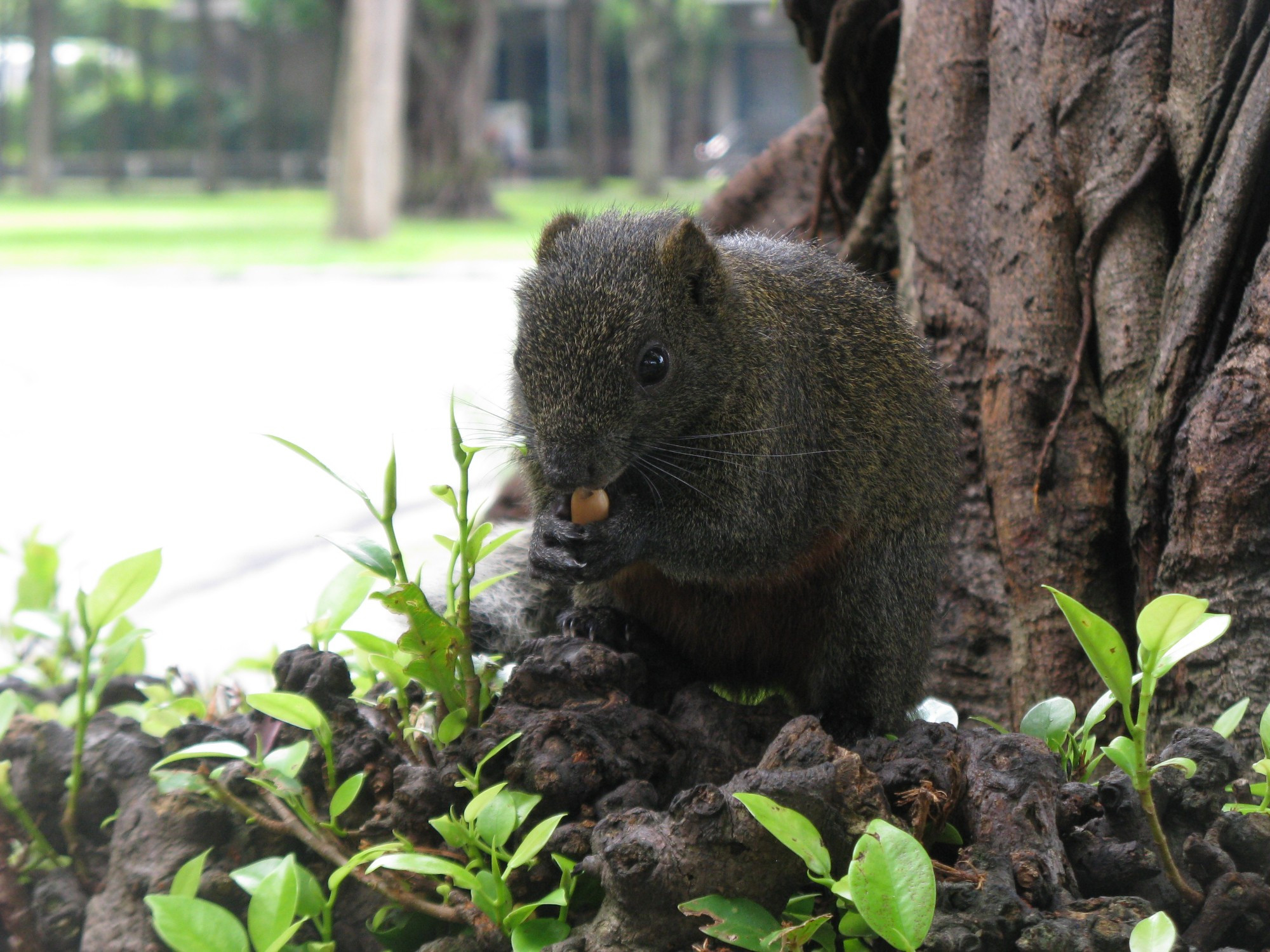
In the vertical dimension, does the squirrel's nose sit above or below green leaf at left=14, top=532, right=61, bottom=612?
above

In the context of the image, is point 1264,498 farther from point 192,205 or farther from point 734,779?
point 192,205

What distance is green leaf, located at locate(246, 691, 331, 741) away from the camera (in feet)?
4.21

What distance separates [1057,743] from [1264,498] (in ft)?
1.36

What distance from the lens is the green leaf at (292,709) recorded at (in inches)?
50.5

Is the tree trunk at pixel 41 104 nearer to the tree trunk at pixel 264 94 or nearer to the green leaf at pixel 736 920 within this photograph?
the tree trunk at pixel 264 94

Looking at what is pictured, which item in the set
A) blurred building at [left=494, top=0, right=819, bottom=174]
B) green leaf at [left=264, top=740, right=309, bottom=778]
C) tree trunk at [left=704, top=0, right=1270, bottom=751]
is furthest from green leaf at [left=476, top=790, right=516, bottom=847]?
blurred building at [left=494, top=0, right=819, bottom=174]

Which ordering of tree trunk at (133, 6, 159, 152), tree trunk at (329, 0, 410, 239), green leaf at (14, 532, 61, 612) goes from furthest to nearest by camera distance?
tree trunk at (133, 6, 159, 152) → tree trunk at (329, 0, 410, 239) → green leaf at (14, 532, 61, 612)

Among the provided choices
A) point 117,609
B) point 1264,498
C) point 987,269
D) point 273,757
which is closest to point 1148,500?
point 1264,498

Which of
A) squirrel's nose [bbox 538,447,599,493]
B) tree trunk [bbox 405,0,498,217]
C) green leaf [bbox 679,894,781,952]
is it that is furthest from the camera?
tree trunk [bbox 405,0,498,217]

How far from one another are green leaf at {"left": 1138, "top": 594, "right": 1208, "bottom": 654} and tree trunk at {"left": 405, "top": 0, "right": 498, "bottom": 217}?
753 centimetres

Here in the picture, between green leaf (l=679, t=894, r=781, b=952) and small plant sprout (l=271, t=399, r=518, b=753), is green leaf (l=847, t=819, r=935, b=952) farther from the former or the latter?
small plant sprout (l=271, t=399, r=518, b=753)

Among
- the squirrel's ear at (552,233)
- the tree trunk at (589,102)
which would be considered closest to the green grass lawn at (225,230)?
the tree trunk at (589,102)

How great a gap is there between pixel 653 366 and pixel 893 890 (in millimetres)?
837

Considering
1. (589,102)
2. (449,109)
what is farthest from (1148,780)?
(449,109)
